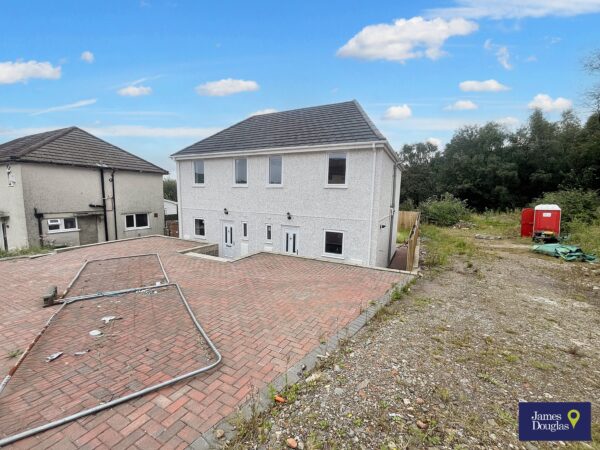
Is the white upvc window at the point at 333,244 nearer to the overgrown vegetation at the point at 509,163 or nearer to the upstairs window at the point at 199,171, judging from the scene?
the upstairs window at the point at 199,171

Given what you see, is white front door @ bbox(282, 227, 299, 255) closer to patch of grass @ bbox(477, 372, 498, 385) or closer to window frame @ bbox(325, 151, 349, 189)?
window frame @ bbox(325, 151, 349, 189)

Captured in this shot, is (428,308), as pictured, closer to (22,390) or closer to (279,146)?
(22,390)

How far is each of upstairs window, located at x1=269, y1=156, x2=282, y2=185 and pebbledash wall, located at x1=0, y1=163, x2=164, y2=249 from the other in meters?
11.7

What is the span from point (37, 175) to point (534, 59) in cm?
2375

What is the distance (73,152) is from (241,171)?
11.4 meters

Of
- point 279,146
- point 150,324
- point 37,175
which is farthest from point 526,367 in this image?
point 37,175

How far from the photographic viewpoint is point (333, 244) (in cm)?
1130

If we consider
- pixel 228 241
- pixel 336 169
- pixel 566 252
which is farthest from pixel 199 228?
pixel 566 252

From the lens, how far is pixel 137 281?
7992 millimetres

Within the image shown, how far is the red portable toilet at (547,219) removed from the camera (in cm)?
1577

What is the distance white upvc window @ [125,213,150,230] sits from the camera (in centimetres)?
1835

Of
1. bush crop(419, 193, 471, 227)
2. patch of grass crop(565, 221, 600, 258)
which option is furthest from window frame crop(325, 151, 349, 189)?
bush crop(419, 193, 471, 227)

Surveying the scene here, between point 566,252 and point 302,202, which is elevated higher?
point 302,202

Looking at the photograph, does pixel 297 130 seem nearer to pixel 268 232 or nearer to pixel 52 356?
pixel 268 232
